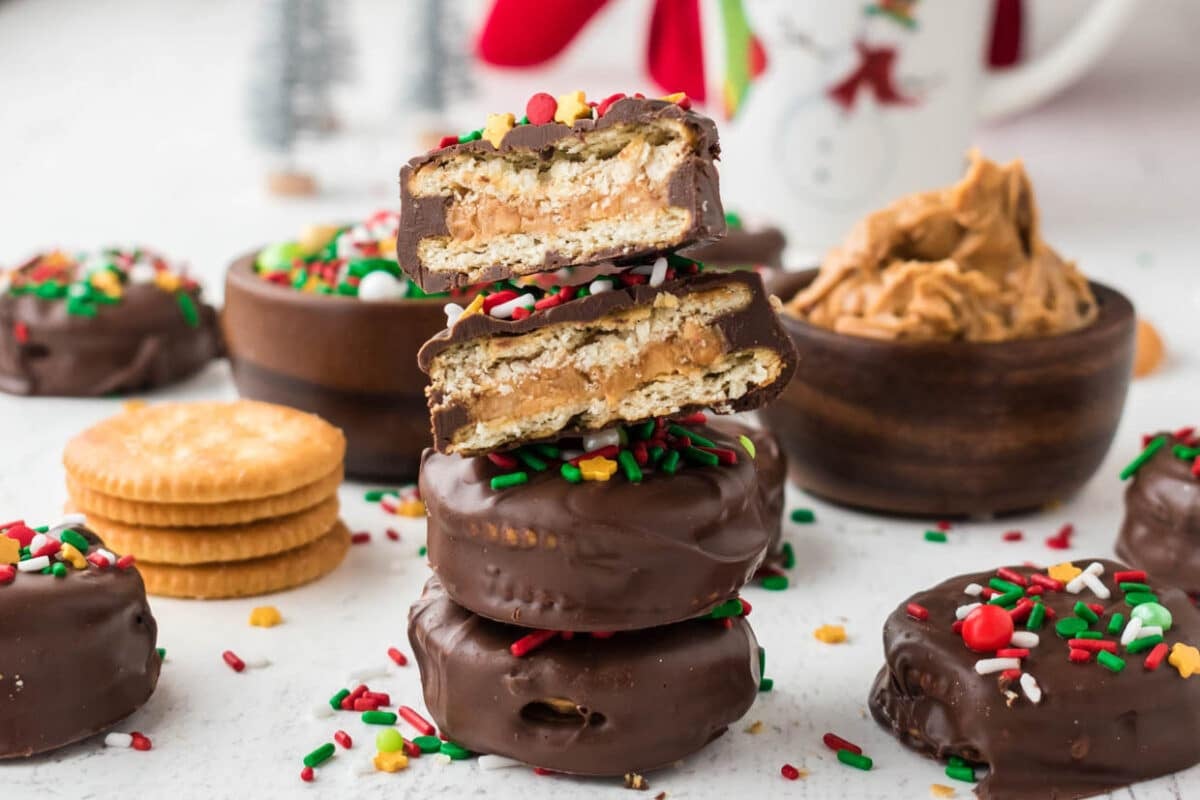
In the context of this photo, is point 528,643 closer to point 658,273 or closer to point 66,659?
point 658,273

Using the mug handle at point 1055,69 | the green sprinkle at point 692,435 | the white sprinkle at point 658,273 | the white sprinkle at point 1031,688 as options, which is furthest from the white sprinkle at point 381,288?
the mug handle at point 1055,69

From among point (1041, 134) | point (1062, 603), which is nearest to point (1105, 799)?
point (1062, 603)

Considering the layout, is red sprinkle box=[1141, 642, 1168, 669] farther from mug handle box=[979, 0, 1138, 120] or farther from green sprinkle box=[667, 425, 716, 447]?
mug handle box=[979, 0, 1138, 120]

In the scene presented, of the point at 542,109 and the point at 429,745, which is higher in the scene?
the point at 542,109

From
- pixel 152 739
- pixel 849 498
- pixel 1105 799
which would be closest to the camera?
pixel 1105 799

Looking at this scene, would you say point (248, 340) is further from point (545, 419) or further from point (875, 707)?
point (875, 707)

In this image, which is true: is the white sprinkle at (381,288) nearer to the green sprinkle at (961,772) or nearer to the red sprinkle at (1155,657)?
the green sprinkle at (961,772)

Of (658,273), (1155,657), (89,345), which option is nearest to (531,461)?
(658,273)
